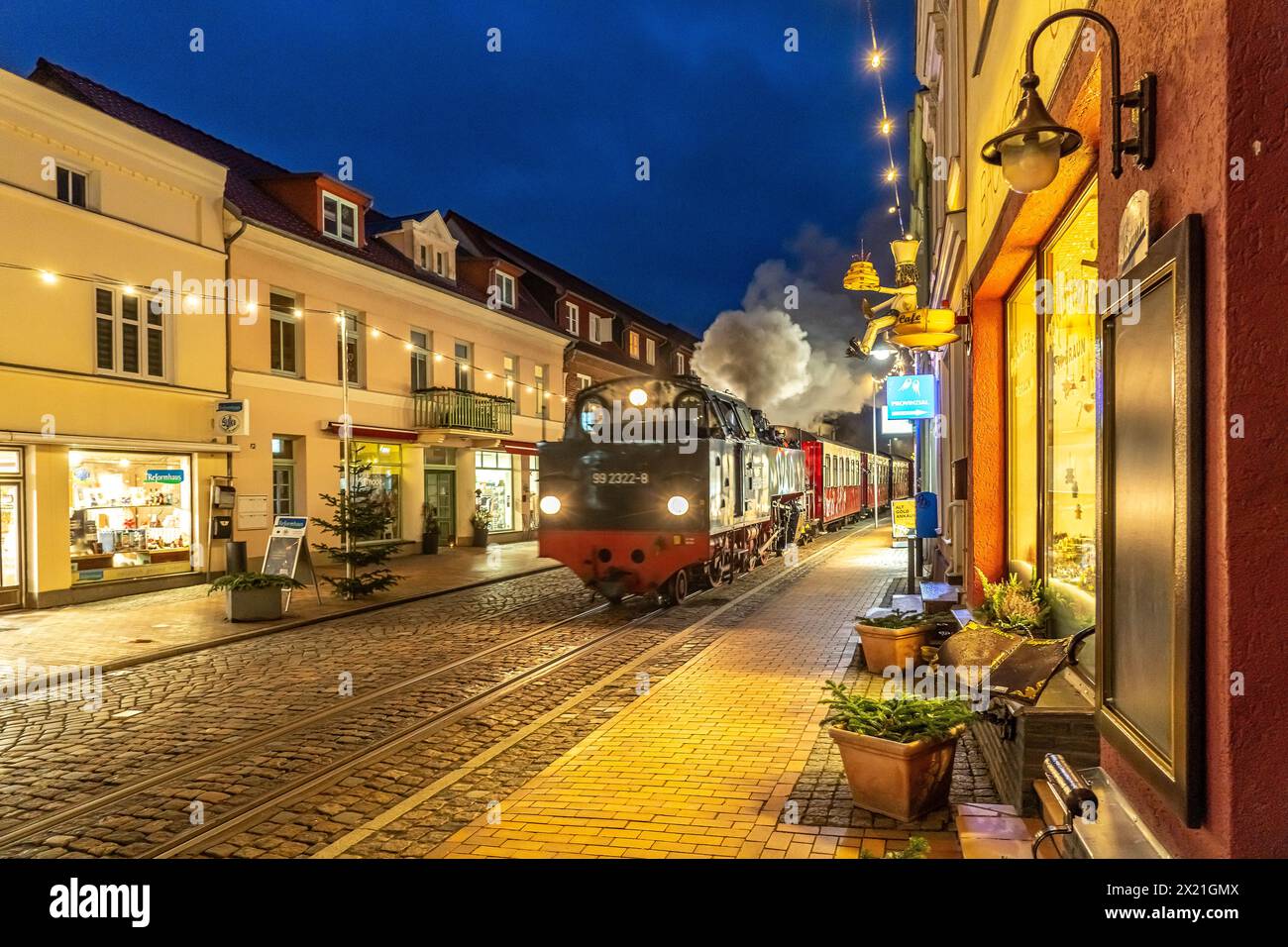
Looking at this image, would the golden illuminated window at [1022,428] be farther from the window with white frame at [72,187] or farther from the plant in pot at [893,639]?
the window with white frame at [72,187]

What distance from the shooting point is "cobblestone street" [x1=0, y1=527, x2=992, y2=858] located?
15.7 ft

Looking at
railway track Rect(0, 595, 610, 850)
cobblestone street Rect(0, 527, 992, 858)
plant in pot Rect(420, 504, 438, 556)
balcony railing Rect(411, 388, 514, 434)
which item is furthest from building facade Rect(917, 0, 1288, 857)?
plant in pot Rect(420, 504, 438, 556)

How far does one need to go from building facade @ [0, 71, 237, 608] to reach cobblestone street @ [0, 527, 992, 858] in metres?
5.45

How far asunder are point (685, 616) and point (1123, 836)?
32.6 feet

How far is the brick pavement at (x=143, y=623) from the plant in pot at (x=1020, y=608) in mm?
9047

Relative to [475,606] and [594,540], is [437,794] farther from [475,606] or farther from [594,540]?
[475,606]

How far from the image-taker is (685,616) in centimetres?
1294

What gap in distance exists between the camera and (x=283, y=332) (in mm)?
19141

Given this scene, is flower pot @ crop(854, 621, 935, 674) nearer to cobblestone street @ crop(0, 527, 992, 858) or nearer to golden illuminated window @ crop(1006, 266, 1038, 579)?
cobblestone street @ crop(0, 527, 992, 858)

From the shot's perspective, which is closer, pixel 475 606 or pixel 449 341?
pixel 475 606

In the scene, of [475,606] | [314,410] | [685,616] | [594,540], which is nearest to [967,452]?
[685,616]

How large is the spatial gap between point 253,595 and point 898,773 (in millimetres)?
10436

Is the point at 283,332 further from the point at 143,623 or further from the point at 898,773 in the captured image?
the point at 898,773

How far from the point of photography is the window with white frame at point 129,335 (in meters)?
14.9
